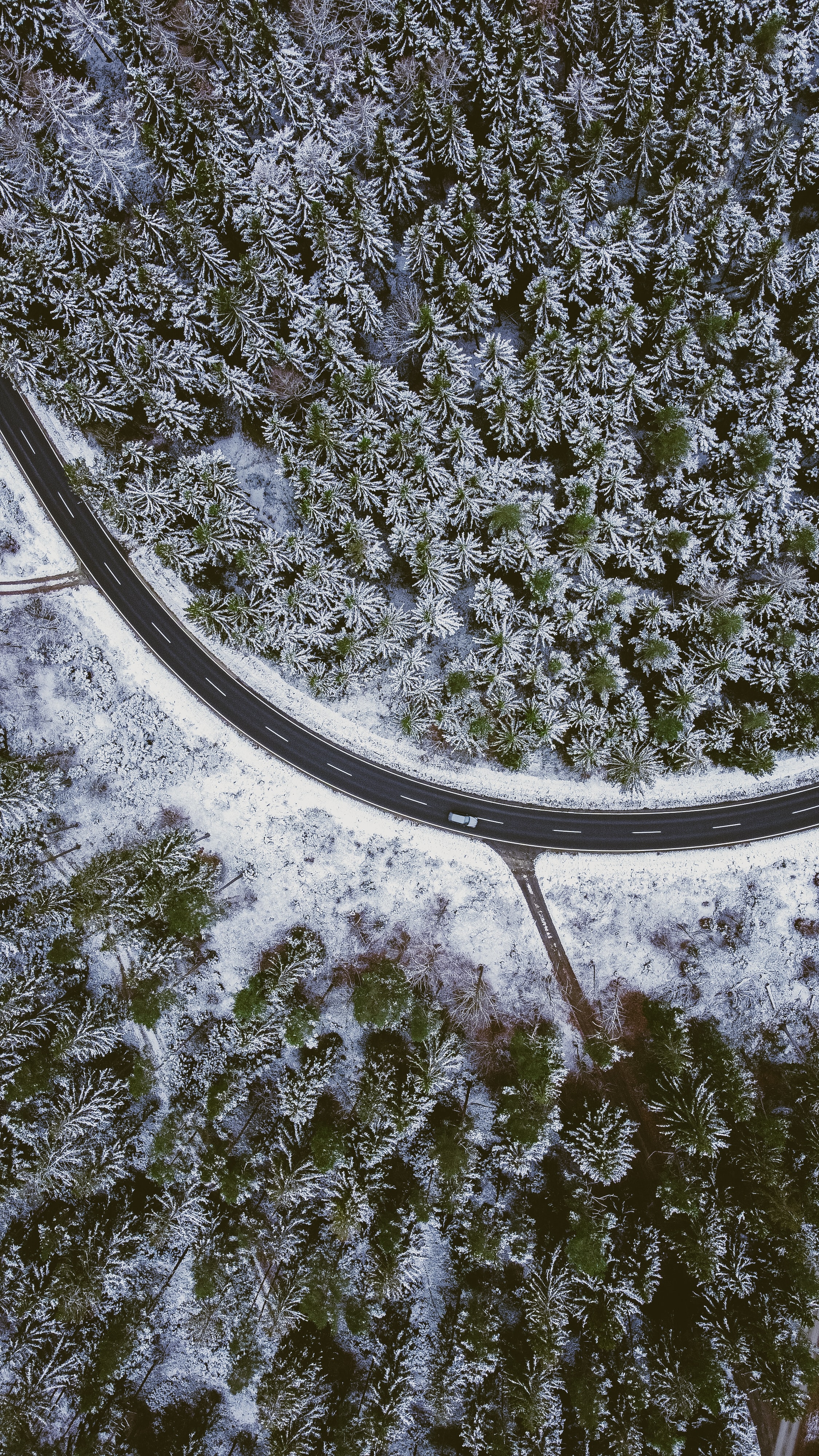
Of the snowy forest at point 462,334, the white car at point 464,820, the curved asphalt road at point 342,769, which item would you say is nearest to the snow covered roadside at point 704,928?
the curved asphalt road at point 342,769

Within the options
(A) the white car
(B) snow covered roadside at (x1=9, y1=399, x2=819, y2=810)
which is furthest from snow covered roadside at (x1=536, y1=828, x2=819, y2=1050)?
(A) the white car

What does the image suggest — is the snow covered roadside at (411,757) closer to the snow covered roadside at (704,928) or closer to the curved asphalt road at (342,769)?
the curved asphalt road at (342,769)

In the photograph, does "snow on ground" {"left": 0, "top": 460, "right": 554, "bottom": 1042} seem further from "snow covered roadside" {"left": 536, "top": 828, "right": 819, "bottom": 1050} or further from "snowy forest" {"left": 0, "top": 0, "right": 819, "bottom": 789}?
"snowy forest" {"left": 0, "top": 0, "right": 819, "bottom": 789}

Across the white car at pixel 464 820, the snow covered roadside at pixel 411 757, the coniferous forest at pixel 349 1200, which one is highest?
the snow covered roadside at pixel 411 757

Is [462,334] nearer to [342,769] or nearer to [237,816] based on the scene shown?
[342,769]

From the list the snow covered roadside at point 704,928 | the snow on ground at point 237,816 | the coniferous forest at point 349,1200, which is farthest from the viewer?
the snow on ground at point 237,816

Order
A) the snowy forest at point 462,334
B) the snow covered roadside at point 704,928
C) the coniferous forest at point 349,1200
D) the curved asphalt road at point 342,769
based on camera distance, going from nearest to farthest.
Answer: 1. the snowy forest at point 462,334
2. the coniferous forest at point 349,1200
3. the snow covered roadside at point 704,928
4. the curved asphalt road at point 342,769

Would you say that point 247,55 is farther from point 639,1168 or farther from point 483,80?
point 639,1168
